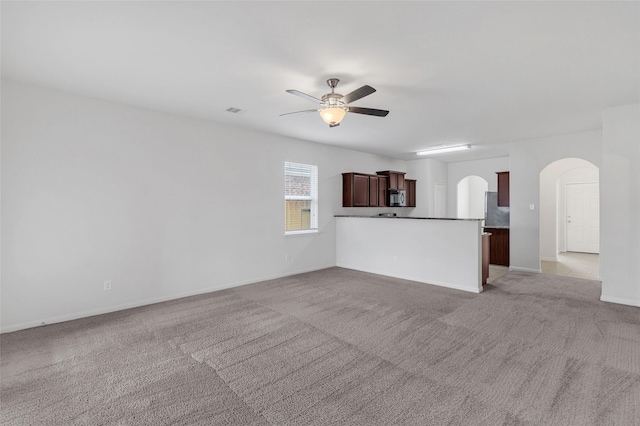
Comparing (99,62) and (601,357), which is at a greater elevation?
(99,62)

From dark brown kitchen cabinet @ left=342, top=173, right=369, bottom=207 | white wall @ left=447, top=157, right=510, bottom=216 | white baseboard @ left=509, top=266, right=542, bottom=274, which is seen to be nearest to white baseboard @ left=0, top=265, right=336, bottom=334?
dark brown kitchen cabinet @ left=342, top=173, right=369, bottom=207

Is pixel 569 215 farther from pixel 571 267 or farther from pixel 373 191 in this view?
pixel 373 191

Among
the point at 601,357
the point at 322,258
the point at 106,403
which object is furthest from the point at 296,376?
the point at 322,258

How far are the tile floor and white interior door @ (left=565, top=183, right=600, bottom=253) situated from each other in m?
0.38

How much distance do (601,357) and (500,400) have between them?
138 cm

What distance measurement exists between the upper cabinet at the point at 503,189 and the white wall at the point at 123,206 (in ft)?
17.5

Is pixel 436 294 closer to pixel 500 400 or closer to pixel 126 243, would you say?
pixel 500 400

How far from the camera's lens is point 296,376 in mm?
2420

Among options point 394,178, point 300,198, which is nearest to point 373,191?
point 394,178

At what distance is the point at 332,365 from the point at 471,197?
9126 millimetres

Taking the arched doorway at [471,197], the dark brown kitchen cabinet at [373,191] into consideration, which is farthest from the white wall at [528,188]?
the arched doorway at [471,197]

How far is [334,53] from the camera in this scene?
2.68 m

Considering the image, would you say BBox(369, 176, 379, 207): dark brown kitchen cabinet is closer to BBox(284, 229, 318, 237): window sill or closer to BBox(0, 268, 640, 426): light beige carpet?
BBox(284, 229, 318, 237): window sill

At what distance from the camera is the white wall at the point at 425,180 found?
8711 mm
